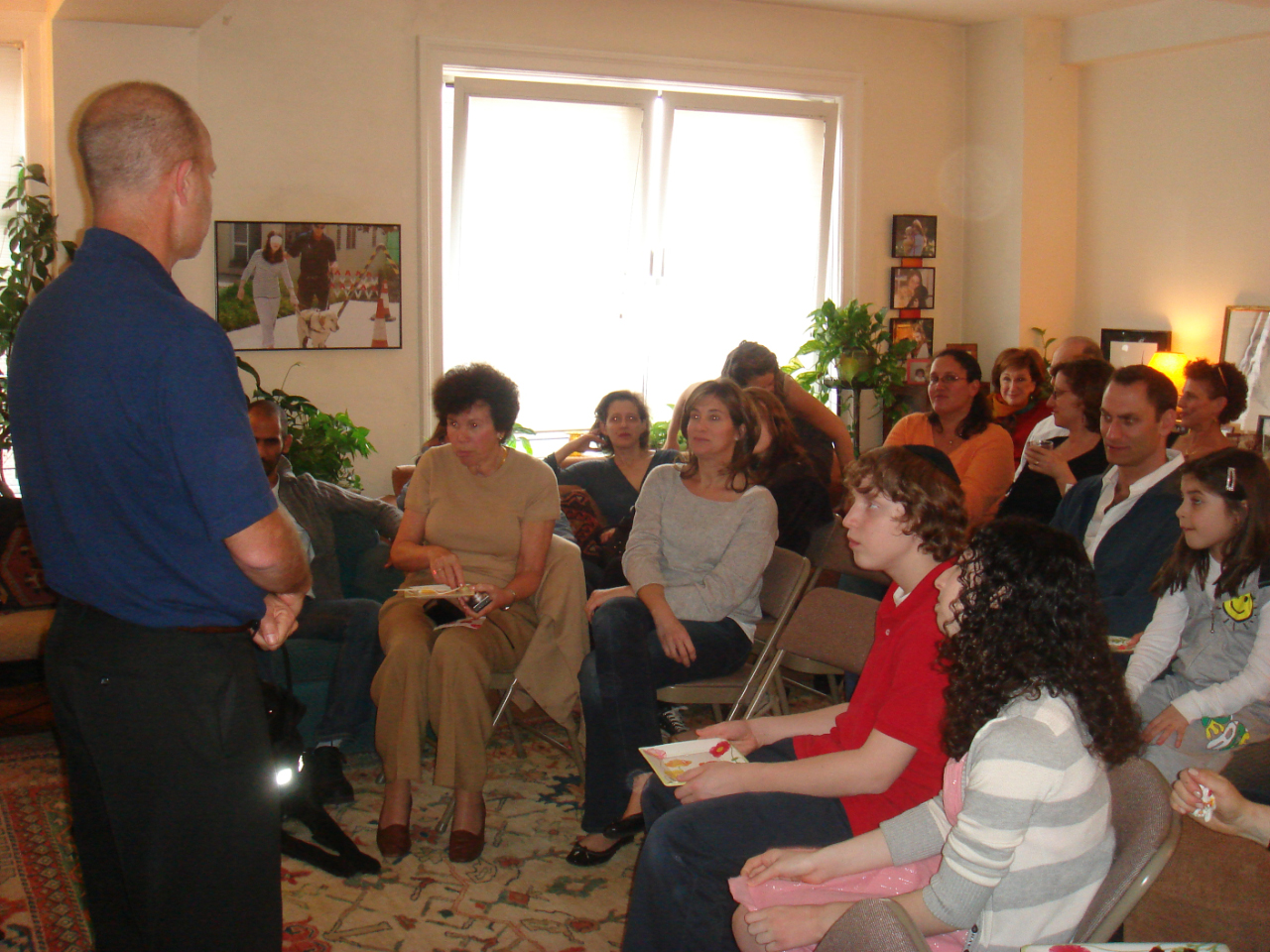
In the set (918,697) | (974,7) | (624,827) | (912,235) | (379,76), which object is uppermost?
(974,7)

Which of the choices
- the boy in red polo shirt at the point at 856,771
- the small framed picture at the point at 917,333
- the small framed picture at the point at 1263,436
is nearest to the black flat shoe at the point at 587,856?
the boy in red polo shirt at the point at 856,771

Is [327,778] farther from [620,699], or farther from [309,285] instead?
[309,285]

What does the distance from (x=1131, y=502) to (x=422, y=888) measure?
2545 mm

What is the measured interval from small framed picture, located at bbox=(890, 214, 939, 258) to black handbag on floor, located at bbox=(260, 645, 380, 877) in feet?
18.8

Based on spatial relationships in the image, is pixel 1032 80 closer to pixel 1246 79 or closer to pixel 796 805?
pixel 1246 79

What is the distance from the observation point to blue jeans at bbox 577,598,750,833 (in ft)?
10.6

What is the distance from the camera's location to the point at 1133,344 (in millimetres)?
7070

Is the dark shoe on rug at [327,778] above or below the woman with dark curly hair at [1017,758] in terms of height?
below

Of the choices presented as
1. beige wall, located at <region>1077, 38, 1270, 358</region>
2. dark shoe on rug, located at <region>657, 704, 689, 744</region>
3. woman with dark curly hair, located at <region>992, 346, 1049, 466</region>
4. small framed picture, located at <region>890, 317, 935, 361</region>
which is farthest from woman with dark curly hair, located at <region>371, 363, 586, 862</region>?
beige wall, located at <region>1077, 38, 1270, 358</region>

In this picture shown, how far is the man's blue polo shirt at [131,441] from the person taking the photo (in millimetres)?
1626

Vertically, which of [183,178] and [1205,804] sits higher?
[183,178]

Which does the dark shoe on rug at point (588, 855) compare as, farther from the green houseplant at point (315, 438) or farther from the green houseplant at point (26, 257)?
the green houseplant at point (26, 257)

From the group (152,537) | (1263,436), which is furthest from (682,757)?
(1263,436)

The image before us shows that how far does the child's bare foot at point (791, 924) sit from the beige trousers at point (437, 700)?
5.68 feet
